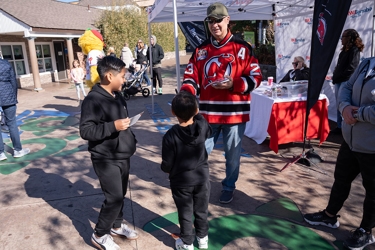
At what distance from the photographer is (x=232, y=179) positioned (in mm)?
3430

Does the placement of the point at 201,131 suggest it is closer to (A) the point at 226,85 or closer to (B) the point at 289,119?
(A) the point at 226,85

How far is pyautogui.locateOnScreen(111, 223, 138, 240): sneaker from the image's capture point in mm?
2869

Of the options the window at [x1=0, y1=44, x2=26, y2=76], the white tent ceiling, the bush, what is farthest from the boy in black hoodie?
the bush

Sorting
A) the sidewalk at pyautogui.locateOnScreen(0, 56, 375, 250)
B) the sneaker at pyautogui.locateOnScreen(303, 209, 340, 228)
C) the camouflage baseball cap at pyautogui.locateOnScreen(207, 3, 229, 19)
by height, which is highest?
the camouflage baseball cap at pyautogui.locateOnScreen(207, 3, 229, 19)

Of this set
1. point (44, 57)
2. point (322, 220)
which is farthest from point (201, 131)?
point (44, 57)

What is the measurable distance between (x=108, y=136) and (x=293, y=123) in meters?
3.44

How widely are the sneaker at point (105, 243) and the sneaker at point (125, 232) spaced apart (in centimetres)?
19

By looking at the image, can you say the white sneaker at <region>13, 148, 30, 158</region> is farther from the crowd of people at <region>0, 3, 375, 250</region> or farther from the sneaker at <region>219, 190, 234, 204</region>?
the sneaker at <region>219, 190, 234, 204</region>

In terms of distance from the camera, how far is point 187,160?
7.96ft

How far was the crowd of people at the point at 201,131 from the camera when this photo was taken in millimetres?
2389

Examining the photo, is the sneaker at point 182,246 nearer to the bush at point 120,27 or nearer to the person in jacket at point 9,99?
the person in jacket at point 9,99

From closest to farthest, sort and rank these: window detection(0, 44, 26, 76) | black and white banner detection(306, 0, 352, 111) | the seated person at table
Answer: black and white banner detection(306, 0, 352, 111)
the seated person at table
window detection(0, 44, 26, 76)

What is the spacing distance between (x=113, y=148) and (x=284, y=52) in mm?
7248

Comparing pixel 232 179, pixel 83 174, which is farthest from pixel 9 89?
pixel 232 179
